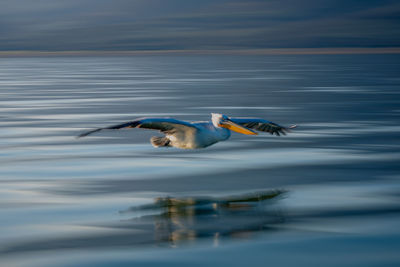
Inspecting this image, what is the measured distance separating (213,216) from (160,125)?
3089mm

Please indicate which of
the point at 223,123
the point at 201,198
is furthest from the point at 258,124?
the point at 201,198

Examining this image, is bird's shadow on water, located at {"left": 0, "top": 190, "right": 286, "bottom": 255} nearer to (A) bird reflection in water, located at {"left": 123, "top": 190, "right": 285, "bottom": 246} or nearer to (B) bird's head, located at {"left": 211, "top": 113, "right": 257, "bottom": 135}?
(A) bird reflection in water, located at {"left": 123, "top": 190, "right": 285, "bottom": 246}

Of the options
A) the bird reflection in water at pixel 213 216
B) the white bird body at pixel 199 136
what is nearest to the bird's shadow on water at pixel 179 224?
the bird reflection in water at pixel 213 216

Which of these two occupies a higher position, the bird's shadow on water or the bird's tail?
the bird's tail

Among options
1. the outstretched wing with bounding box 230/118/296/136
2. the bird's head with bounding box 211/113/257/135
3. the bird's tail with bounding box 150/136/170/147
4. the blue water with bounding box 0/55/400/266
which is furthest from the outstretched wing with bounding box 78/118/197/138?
the outstretched wing with bounding box 230/118/296/136

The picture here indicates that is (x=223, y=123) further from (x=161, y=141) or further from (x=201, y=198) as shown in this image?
(x=201, y=198)

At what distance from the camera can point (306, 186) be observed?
14.7m

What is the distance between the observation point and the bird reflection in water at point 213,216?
11180mm

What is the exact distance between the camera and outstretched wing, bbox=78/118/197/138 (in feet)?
44.8

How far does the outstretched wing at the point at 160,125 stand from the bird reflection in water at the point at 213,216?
4.44 feet

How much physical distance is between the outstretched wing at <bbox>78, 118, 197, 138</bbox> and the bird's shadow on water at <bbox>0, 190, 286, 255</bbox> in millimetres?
1343

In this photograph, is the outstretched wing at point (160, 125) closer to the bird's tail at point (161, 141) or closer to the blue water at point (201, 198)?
the bird's tail at point (161, 141)

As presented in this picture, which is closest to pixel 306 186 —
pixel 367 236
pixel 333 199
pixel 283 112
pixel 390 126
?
pixel 333 199

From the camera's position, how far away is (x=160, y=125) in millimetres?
14859
